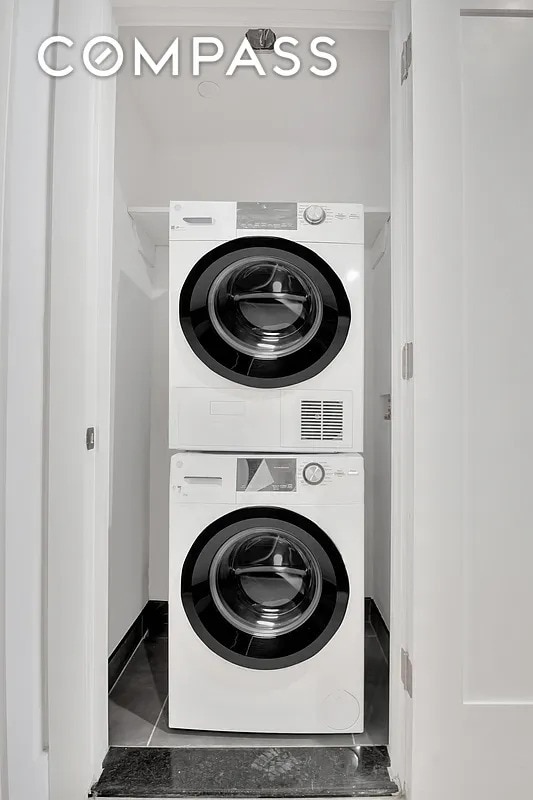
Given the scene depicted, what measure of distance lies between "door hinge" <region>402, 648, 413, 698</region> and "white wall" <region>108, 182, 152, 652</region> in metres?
1.08

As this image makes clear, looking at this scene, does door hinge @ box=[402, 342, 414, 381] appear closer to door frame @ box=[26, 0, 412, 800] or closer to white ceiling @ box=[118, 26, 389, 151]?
door frame @ box=[26, 0, 412, 800]

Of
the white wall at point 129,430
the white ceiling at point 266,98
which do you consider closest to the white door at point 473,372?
the white ceiling at point 266,98

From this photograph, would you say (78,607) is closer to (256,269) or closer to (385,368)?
(256,269)

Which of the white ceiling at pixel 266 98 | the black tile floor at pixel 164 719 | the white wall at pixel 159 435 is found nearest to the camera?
the black tile floor at pixel 164 719

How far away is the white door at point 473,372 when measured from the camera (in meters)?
1.50

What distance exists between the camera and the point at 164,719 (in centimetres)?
193

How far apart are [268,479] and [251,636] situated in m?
0.51

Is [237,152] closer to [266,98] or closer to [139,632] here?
[266,98]

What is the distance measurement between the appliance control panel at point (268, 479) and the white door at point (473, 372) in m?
0.36

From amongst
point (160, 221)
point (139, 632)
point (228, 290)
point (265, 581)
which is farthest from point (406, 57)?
point (139, 632)

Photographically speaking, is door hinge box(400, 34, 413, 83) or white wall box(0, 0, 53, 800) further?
door hinge box(400, 34, 413, 83)

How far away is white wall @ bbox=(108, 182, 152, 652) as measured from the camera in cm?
219

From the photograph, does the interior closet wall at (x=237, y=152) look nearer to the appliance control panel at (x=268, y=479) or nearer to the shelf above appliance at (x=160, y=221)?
the shelf above appliance at (x=160, y=221)

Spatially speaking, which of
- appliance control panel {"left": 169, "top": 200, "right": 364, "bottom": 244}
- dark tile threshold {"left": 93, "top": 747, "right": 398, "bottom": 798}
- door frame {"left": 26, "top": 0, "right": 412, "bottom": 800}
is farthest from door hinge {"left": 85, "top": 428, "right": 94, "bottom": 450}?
dark tile threshold {"left": 93, "top": 747, "right": 398, "bottom": 798}
